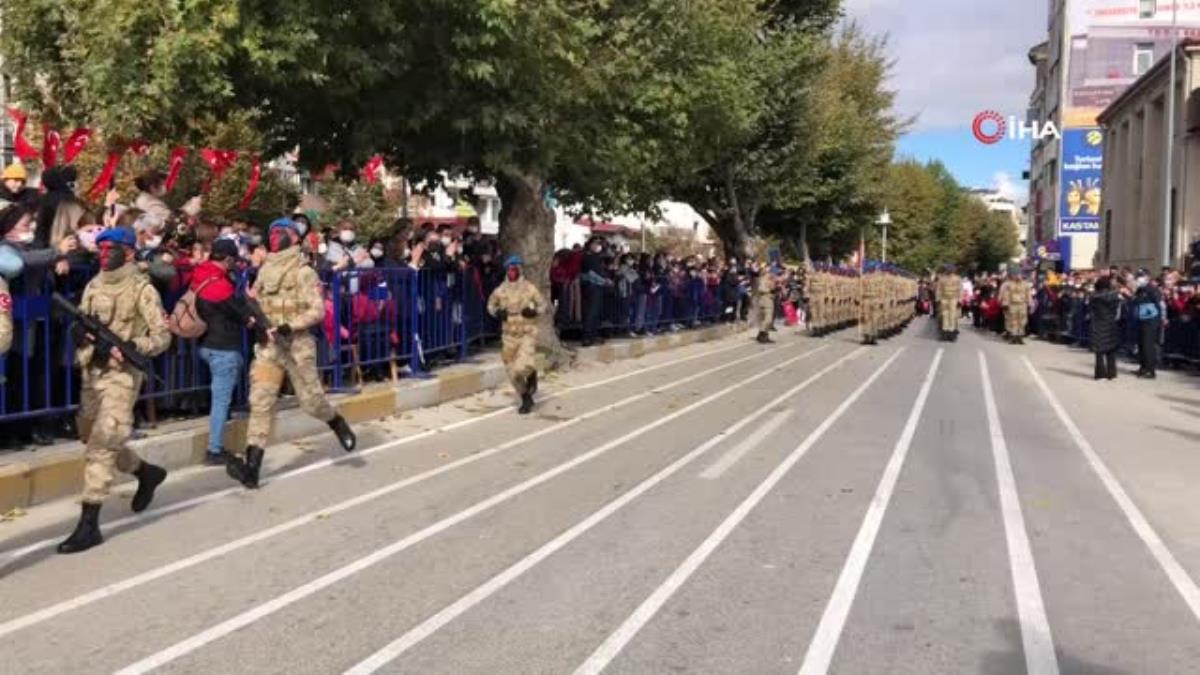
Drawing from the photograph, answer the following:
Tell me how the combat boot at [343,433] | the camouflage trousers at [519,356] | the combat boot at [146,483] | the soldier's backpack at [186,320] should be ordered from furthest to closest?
1. the camouflage trousers at [519,356]
2. the combat boot at [343,433]
3. the soldier's backpack at [186,320]
4. the combat boot at [146,483]

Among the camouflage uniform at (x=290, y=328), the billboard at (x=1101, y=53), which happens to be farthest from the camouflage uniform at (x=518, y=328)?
the billboard at (x=1101, y=53)

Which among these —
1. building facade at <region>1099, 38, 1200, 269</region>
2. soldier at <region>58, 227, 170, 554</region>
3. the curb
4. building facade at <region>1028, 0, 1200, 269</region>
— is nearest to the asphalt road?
the curb

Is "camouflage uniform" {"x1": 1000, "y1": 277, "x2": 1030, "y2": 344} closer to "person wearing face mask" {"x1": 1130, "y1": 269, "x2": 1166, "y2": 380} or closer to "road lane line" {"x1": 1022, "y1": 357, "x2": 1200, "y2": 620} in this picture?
"person wearing face mask" {"x1": 1130, "y1": 269, "x2": 1166, "y2": 380}

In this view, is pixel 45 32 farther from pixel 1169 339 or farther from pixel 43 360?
pixel 1169 339

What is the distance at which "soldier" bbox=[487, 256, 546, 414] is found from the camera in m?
12.2

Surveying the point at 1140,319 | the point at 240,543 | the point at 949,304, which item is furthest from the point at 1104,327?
the point at 240,543

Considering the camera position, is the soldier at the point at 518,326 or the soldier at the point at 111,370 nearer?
the soldier at the point at 111,370

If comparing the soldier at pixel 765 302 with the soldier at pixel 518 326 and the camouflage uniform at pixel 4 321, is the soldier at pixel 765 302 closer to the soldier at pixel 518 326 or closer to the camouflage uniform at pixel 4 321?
the soldier at pixel 518 326

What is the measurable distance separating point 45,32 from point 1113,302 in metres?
15.1

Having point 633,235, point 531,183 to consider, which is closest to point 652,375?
point 531,183

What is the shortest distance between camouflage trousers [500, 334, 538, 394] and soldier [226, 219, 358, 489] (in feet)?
11.2

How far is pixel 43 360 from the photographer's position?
319 inches

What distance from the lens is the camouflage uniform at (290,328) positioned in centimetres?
840

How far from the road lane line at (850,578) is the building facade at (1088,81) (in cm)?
4186
